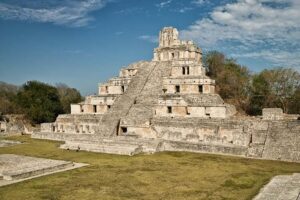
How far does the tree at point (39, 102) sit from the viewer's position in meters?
36.2

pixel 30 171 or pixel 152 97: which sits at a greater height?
pixel 152 97

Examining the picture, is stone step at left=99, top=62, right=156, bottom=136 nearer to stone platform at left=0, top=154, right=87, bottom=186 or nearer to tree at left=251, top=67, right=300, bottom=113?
stone platform at left=0, top=154, right=87, bottom=186

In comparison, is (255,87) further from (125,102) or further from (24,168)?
(24,168)

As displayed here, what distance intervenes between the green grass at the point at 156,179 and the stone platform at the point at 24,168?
0.73 m

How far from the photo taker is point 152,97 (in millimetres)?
25734

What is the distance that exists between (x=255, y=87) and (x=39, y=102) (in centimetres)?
2317

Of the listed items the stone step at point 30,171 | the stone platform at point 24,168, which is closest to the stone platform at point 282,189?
the stone platform at point 24,168

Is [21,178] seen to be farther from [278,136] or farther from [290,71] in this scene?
[290,71]

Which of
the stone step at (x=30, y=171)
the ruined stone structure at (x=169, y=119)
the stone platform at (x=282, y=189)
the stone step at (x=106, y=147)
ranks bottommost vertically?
the stone platform at (x=282, y=189)

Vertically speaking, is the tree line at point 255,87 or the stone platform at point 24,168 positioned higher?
the tree line at point 255,87

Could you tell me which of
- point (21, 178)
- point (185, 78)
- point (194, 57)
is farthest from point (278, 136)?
point (21, 178)

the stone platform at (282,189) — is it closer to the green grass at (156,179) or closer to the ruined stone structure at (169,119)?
the green grass at (156,179)

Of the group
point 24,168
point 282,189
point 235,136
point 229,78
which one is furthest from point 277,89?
point 24,168

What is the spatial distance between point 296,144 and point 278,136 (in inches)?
45.5
